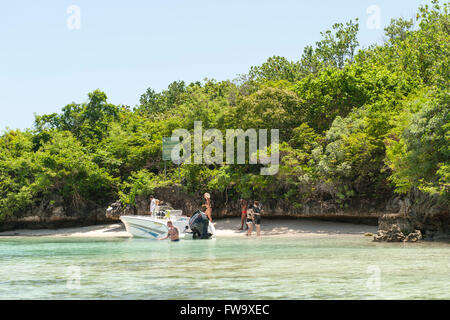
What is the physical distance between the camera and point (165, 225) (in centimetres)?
2441

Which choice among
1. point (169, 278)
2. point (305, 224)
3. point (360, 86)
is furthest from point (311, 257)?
point (360, 86)

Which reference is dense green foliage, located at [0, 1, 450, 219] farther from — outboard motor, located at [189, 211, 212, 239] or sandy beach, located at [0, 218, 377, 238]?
outboard motor, located at [189, 211, 212, 239]

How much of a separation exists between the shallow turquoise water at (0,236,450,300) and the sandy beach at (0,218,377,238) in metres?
8.31

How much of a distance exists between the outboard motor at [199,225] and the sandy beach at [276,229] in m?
3.10

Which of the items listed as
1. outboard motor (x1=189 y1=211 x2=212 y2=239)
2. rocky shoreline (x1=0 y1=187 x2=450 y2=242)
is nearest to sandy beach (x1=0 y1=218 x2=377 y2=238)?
rocky shoreline (x1=0 y1=187 x2=450 y2=242)

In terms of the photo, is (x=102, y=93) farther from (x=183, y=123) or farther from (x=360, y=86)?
(x=360, y=86)

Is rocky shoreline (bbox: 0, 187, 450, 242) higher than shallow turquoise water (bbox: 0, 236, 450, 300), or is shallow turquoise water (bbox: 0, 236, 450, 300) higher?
rocky shoreline (bbox: 0, 187, 450, 242)

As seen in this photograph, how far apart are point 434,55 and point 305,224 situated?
11.2 m

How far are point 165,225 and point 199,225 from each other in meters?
1.50

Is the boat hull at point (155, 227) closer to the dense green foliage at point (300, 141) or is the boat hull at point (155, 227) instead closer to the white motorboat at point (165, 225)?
the white motorboat at point (165, 225)

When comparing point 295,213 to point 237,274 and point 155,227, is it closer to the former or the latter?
point 155,227

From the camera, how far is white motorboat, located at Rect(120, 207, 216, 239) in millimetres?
24469

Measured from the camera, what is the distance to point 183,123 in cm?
3859

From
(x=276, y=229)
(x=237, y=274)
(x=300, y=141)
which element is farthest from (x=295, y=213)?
(x=237, y=274)
